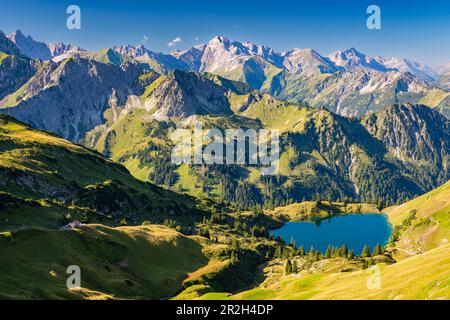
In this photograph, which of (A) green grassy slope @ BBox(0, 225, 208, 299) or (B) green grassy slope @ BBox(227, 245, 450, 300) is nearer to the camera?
(B) green grassy slope @ BBox(227, 245, 450, 300)

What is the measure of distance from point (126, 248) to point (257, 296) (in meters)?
73.4

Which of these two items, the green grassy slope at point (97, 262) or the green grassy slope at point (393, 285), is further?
the green grassy slope at point (97, 262)

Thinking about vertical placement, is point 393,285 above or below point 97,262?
above

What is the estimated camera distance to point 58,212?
605ft

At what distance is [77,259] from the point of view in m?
122

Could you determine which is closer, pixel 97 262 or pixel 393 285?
pixel 393 285
